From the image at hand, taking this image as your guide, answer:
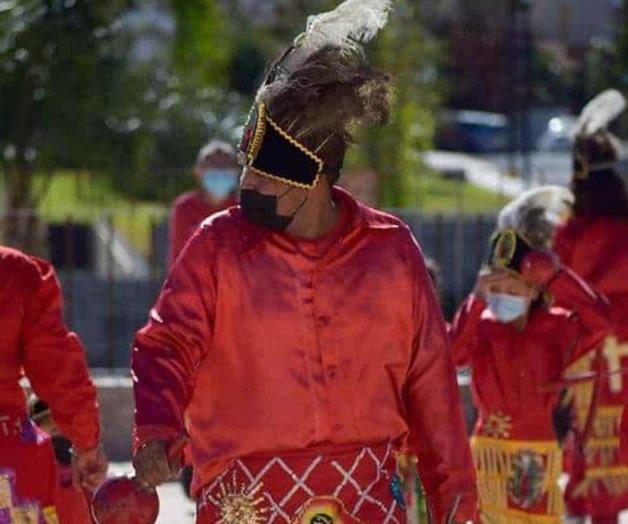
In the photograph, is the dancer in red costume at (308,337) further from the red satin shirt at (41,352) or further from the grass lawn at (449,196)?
the grass lawn at (449,196)

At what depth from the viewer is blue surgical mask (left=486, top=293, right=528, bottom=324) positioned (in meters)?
8.17

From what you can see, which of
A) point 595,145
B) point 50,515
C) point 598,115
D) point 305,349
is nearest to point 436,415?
point 305,349

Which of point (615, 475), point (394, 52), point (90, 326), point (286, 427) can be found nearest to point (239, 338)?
point (286, 427)

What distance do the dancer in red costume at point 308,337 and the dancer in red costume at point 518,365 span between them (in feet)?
11.2

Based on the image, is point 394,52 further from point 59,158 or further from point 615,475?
point 615,475

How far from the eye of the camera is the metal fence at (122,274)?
1417 cm

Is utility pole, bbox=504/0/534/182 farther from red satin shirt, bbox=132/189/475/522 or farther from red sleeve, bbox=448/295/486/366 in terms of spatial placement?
red satin shirt, bbox=132/189/475/522

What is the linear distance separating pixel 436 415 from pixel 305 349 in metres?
0.34

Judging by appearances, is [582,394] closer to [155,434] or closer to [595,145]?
[595,145]

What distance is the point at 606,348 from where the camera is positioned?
9250mm

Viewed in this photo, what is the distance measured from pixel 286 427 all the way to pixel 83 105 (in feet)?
35.8

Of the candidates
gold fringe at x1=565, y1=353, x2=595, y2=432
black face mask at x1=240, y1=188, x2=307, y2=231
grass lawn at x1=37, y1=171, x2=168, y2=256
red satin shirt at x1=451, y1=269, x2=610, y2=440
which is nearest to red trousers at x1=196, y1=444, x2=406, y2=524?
black face mask at x1=240, y1=188, x2=307, y2=231

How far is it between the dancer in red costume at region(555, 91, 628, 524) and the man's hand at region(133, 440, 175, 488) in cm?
510

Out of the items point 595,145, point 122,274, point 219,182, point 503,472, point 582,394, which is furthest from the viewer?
point 122,274
